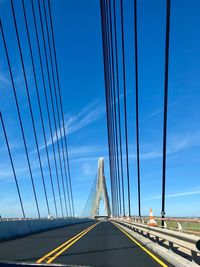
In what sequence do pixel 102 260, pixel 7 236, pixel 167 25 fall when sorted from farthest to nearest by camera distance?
pixel 7 236, pixel 167 25, pixel 102 260

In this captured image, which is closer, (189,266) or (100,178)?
(189,266)

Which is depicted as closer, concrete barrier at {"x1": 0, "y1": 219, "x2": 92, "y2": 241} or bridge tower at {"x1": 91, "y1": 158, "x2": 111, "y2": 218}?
concrete barrier at {"x1": 0, "y1": 219, "x2": 92, "y2": 241}

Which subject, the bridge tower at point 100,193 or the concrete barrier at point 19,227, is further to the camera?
the bridge tower at point 100,193

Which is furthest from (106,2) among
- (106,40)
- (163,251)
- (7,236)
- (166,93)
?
(163,251)

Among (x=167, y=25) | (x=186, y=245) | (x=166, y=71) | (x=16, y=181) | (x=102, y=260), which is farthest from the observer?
(x=16, y=181)

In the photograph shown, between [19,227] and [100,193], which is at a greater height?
[100,193]

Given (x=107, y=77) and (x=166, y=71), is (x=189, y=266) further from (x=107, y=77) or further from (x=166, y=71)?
(x=107, y=77)

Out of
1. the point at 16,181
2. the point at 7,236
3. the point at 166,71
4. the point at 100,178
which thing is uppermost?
the point at 100,178

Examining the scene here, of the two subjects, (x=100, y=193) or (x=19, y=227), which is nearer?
(x=19, y=227)

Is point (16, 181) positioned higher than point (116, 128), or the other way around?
point (116, 128)

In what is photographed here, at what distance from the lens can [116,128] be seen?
137 feet

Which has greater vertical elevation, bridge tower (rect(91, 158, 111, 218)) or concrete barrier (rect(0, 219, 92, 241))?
bridge tower (rect(91, 158, 111, 218))

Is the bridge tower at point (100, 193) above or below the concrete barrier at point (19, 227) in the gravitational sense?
above

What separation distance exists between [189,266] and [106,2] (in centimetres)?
1880
